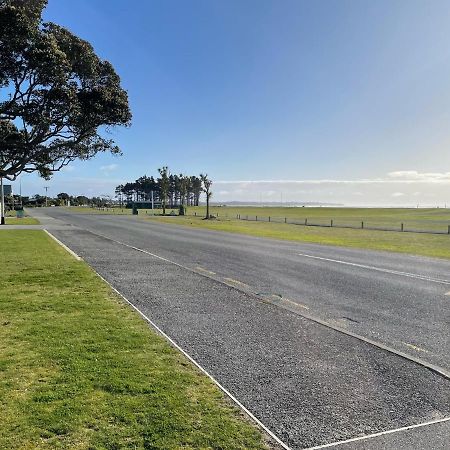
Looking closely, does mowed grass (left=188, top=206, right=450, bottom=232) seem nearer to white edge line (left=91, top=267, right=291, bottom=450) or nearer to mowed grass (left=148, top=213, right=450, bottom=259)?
mowed grass (left=148, top=213, right=450, bottom=259)

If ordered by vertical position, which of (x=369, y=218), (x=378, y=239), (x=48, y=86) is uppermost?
(x=48, y=86)

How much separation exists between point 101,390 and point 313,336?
3.20m

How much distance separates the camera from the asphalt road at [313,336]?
3.82 meters

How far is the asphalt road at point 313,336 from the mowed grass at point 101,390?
1.30 ft

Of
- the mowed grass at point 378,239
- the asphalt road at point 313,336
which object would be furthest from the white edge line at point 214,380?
the mowed grass at point 378,239

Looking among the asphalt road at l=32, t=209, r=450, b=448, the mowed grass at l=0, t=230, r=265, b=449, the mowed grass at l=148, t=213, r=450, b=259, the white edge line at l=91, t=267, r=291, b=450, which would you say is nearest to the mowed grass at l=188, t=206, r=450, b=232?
the mowed grass at l=148, t=213, r=450, b=259

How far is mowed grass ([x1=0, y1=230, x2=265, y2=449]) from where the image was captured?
3.29 metres

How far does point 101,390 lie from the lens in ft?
13.3

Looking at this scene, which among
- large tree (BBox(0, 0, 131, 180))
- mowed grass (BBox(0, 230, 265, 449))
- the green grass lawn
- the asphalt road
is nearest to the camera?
mowed grass (BBox(0, 230, 265, 449))

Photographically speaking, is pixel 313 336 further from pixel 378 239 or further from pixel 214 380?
pixel 378 239

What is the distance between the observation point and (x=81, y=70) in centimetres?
1052

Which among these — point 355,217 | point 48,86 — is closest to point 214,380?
point 48,86

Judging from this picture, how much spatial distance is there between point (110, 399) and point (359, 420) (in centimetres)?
225

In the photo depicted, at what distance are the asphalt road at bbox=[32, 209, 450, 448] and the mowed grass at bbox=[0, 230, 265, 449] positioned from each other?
39cm
